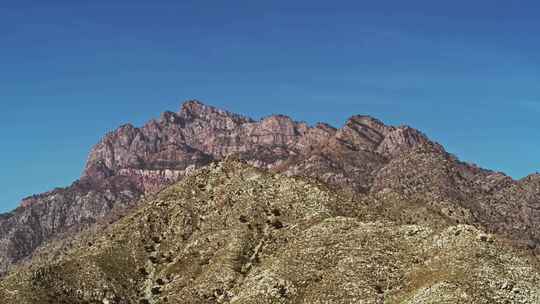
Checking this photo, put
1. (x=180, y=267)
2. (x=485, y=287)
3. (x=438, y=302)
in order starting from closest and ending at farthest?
(x=438, y=302) → (x=485, y=287) → (x=180, y=267)

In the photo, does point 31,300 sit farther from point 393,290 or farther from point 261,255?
point 393,290

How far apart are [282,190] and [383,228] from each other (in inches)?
949

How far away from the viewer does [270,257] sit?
9362 centimetres

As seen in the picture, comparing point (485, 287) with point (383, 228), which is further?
point (383, 228)

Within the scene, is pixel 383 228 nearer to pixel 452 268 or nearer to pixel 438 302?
pixel 452 268

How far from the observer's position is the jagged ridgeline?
77875 mm

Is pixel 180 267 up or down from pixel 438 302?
up

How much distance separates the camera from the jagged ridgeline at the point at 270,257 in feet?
255

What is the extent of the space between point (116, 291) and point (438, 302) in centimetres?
4715

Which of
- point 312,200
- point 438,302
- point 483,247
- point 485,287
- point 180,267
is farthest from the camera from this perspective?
point 312,200

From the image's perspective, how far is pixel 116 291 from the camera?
315ft

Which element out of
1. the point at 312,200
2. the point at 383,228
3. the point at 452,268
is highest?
the point at 312,200

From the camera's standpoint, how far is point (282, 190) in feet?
372

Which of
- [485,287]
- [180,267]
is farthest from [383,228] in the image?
[180,267]
